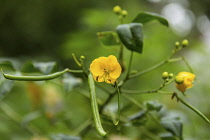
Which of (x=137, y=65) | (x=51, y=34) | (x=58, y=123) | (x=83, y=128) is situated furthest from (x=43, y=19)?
(x=83, y=128)

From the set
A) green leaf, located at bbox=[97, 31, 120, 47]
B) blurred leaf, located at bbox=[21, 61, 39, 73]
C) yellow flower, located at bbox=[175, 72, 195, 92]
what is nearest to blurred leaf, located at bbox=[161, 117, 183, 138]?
yellow flower, located at bbox=[175, 72, 195, 92]

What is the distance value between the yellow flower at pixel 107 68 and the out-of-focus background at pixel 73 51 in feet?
1.13

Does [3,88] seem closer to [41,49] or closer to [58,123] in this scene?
[58,123]

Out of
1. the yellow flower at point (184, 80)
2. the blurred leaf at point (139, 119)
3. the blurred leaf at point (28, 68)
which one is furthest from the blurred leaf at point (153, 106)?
the blurred leaf at point (28, 68)

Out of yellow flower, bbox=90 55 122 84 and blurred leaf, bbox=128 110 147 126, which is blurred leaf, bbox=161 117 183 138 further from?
yellow flower, bbox=90 55 122 84

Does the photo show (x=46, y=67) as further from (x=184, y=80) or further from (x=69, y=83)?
(x=184, y=80)

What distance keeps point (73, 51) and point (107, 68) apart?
161cm

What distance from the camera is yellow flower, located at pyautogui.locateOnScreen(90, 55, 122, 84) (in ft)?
2.24

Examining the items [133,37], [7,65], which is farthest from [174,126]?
[7,65]

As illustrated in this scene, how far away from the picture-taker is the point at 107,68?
2.26 ft

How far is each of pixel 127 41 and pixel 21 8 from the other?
3.48 metres

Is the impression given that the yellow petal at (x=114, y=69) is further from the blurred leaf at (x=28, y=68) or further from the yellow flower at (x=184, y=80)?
the blurred leaf at (x=28, y=68)

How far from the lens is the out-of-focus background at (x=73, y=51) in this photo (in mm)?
1457

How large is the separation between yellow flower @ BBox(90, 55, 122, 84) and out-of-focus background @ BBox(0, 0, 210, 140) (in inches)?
13.5
